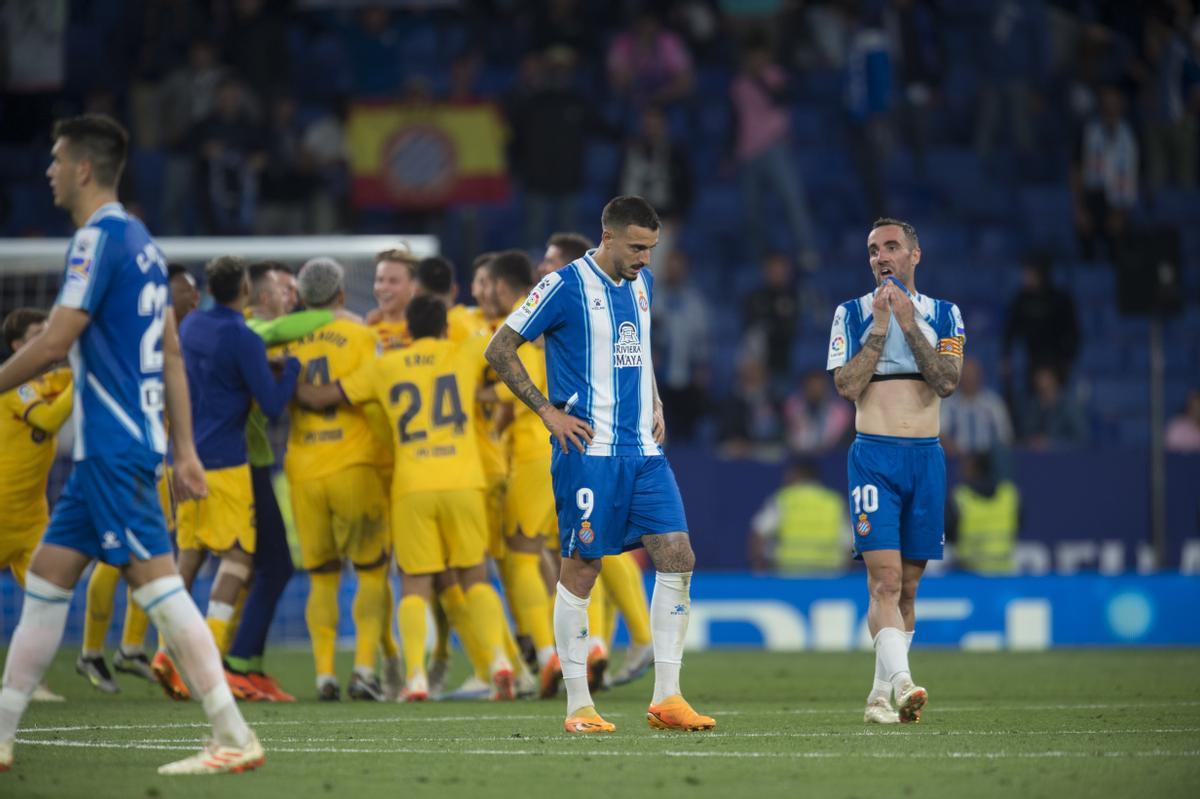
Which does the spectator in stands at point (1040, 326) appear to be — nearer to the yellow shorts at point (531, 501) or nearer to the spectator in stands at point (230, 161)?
the spectator in stands at point (230, 161)

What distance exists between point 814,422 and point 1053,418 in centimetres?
264

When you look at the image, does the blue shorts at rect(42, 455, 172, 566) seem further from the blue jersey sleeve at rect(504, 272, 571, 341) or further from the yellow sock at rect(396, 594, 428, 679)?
the yellow sock at rect(396, 594, 428, 679)

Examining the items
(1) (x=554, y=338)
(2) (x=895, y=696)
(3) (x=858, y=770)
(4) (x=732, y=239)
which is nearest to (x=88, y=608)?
(1) (x=554, y=338)

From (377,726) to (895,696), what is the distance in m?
2.64

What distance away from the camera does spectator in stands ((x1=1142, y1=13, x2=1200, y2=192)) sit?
73.5 feet

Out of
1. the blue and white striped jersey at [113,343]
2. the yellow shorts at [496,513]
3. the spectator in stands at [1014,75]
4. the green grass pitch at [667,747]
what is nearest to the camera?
the green grass pitch at [667,747]

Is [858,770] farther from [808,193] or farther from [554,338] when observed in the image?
[808,193]

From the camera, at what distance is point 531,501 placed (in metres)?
11.4

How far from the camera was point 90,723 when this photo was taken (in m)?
9.33

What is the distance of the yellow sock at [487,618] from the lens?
1094cm

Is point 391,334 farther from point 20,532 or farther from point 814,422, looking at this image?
point 814,422

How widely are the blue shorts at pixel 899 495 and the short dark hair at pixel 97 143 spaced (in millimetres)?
4109

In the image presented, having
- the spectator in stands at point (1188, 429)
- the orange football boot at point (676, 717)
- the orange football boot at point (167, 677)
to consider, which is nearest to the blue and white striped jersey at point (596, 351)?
the orange football boot at point (676, 717)

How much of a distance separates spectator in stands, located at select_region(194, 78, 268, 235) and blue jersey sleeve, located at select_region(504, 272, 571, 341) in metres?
12.1
